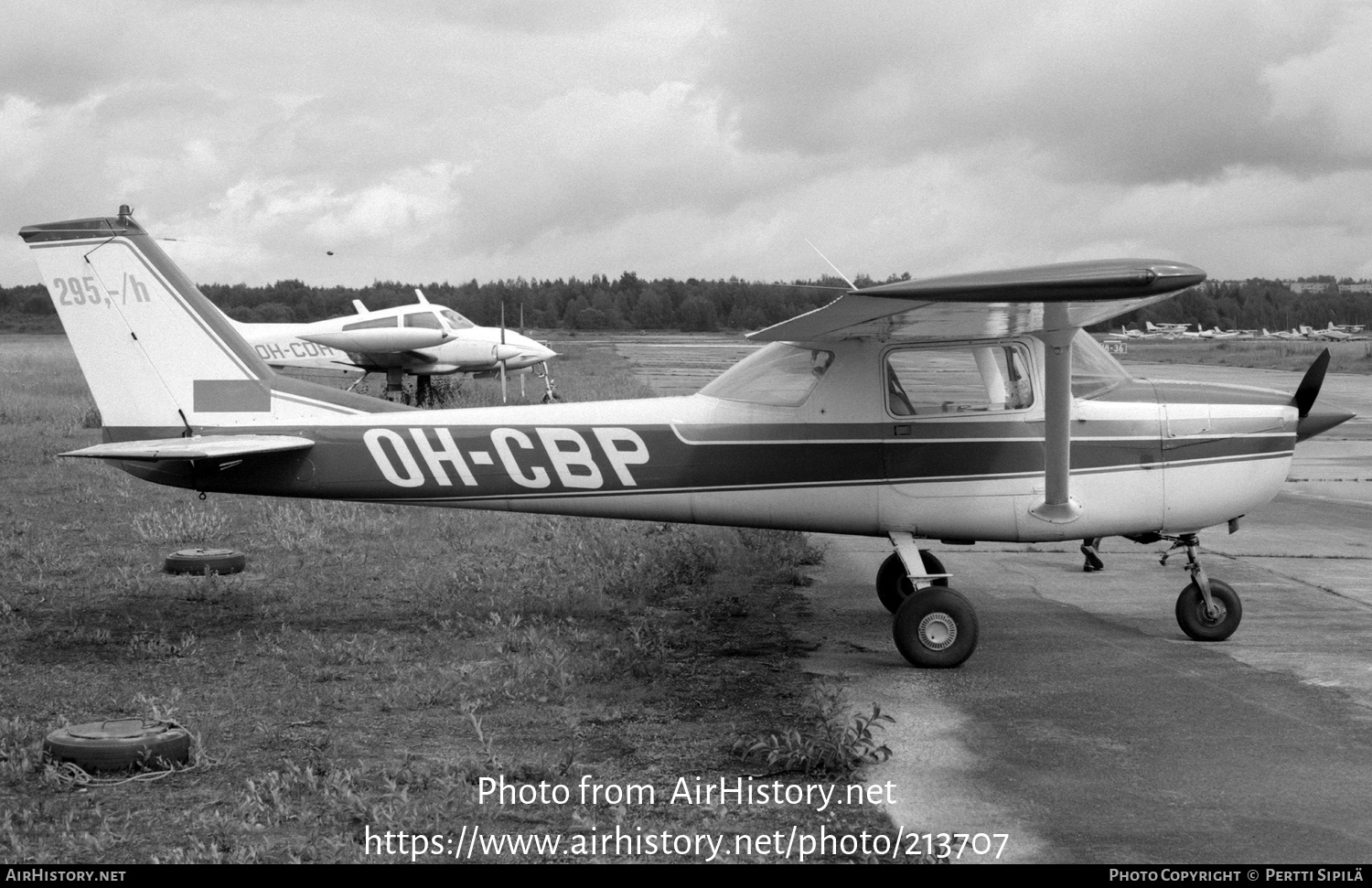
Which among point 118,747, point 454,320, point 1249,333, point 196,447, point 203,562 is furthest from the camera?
point 1249,333

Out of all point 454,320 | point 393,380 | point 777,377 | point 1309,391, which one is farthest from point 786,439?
point 454,320

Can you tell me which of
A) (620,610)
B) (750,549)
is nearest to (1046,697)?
(620,610)

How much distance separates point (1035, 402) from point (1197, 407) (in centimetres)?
105

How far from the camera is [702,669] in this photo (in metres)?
7.22

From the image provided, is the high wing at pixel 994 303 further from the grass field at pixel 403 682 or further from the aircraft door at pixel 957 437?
the grass field at pixel 403 682

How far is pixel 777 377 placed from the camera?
26.2 feet

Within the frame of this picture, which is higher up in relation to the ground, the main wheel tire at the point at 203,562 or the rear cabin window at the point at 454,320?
A: the rear cabin window at the point at 454,320

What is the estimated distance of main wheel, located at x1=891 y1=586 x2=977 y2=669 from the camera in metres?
7.33

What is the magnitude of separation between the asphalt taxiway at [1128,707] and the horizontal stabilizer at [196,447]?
3544mm

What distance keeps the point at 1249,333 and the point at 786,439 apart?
452 ft

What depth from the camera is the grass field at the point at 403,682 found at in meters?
4.75

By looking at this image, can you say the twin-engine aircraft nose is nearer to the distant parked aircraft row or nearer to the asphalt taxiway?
the asphalt taxiway

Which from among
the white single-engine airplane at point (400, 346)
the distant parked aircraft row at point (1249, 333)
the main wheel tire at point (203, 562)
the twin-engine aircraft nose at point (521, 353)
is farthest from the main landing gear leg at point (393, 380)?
the distant parked aircraft row at point (1249, 333)

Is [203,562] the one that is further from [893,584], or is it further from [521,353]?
[521,353]
